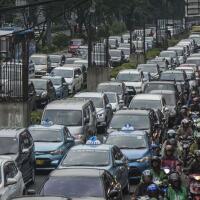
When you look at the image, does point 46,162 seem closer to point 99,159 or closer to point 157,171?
point 99,159

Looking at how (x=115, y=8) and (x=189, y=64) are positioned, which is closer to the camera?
(x=189, y=64)

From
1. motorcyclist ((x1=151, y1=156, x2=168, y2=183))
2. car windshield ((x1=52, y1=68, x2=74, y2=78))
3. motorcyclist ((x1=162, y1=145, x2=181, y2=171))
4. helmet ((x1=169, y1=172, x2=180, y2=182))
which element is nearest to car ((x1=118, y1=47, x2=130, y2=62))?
car windshield ((x1=52, y1=68, x2=74, y2=78))

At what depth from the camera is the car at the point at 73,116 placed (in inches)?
1207

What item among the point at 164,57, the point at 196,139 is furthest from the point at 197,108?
the point at 164,57

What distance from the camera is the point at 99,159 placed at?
71.1ft

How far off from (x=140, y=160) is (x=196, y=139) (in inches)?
136

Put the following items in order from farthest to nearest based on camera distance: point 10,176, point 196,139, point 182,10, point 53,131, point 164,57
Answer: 1. point 182,10
2. point 164,57
3. point 53,131
4. point 196,139
5. point 10,176

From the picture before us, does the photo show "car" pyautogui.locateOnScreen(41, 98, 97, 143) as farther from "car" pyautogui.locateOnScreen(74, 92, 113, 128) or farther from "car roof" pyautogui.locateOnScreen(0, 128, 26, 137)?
"car roof" pyautogui.locateOnScreen(0, 128, 26, 137)

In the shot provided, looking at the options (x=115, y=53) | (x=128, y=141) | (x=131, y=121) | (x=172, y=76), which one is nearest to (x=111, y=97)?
(x=172, y=76)

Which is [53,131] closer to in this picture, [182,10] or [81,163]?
[81,163]

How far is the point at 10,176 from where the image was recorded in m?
19.0

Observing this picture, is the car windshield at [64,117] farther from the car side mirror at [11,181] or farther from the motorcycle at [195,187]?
the motorcycle at [195,187]

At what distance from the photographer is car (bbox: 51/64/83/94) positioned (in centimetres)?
5302

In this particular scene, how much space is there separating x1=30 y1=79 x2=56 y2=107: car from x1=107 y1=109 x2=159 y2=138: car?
14.3m
